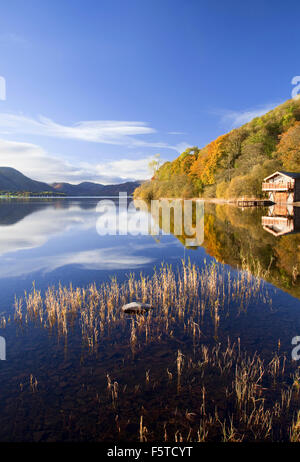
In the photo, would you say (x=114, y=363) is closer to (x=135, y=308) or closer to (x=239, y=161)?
(x=135, y=308)

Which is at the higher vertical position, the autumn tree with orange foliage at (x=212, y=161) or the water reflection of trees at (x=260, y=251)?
the autumn tree with orange foliage at (x=212, y=161)

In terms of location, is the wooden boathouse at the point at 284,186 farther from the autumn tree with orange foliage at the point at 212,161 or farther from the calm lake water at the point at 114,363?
the calm lake water at the point at 114,363

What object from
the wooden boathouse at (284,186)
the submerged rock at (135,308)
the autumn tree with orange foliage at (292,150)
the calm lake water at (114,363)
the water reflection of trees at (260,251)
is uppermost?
the autumn tree with orange foliage at (292,150)

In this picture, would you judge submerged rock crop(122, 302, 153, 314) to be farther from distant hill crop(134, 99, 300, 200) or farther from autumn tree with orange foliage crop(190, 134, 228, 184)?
autumn tree with orange foliage crop(190, 134, 228, 184)

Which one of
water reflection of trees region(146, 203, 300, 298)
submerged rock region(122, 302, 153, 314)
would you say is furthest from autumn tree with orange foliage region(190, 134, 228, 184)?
submerged rock region(122, 302, 153, 314)

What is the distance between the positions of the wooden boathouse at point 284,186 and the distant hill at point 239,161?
4005 mm

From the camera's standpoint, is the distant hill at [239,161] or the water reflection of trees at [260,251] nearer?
the water reflection of trees at [260,251]

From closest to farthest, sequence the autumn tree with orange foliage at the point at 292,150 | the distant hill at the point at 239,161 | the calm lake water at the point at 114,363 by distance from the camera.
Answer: the calm lake water at the point at 114,363
the autumn tree with orange foliage at the point at 292,150
the distant hill at the point at 239,161

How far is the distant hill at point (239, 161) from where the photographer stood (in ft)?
212

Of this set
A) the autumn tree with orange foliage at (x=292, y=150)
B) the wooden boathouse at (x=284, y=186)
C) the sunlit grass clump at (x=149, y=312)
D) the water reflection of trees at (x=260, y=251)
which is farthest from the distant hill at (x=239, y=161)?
the sunlit grass clump at (x=149, y=312)

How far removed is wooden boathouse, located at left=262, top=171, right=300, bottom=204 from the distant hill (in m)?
4.00

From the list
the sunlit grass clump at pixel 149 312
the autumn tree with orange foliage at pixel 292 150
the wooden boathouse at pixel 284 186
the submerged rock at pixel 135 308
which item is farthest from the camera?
the autumn tree with orange foliage at pixel 292 150

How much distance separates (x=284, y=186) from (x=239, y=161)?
25.9 metres
